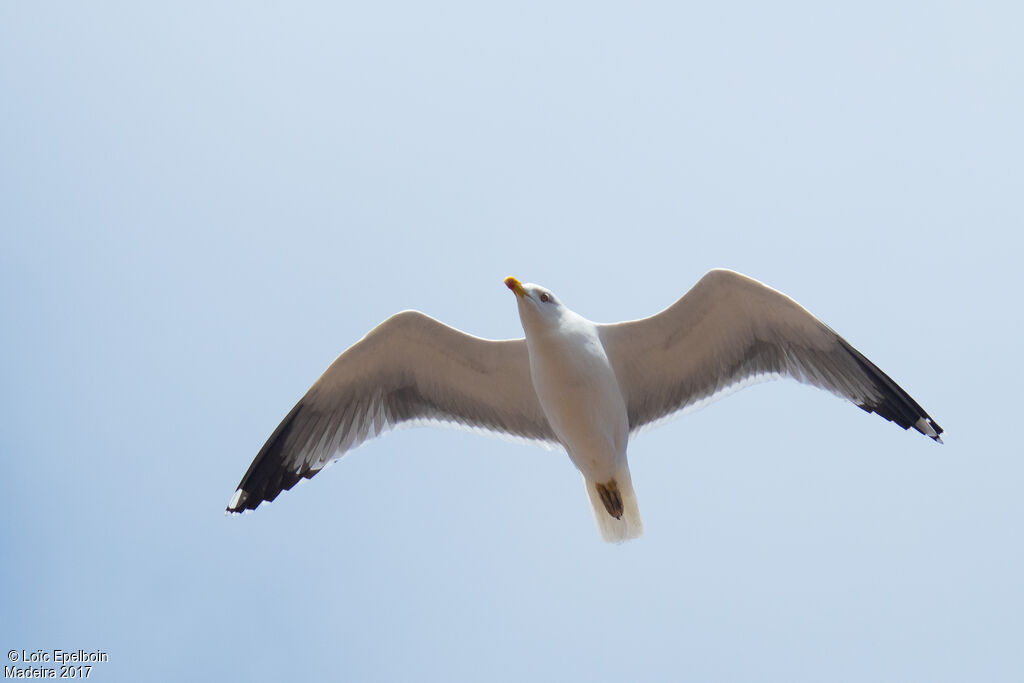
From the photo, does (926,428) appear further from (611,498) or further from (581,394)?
(581,394)

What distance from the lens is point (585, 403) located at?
503cm

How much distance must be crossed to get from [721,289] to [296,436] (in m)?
2.62

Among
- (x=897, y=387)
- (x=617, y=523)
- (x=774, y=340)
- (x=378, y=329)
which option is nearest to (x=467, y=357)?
(x=378, y=329)

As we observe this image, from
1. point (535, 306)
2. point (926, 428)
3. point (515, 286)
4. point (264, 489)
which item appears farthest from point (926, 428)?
point (264, 489)

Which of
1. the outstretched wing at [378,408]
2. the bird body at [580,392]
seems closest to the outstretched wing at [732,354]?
the bird body at [580,392]

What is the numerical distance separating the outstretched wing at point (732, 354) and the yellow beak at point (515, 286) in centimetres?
56

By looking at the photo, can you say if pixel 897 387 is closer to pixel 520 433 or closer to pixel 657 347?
pixel 657 347

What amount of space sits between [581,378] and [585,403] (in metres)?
0.14

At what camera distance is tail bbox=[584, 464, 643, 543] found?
536 cm

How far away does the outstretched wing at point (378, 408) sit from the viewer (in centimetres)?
564

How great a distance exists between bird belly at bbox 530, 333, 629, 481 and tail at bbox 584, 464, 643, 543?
78 millimetres

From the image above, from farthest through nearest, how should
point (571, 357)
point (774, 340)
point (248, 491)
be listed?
point (248, 491) → point (774, 340) → point (571, 357)

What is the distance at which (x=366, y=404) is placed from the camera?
18.9 feet

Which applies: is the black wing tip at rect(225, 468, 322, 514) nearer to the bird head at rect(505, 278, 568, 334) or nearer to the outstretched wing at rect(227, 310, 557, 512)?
the outstretched wing at rect(227, 310, 557, 512)
